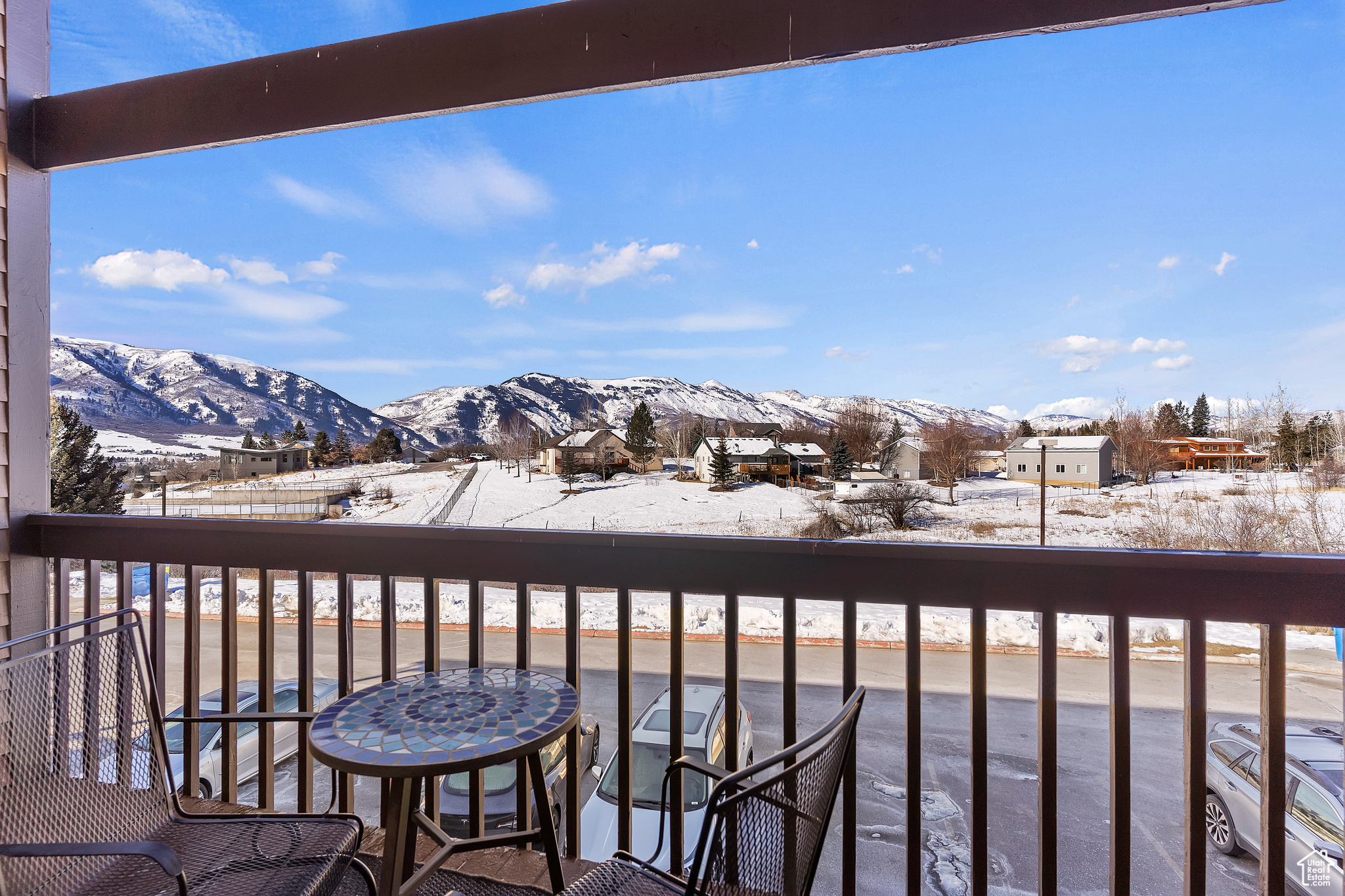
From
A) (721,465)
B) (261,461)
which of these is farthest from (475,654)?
(721,465)

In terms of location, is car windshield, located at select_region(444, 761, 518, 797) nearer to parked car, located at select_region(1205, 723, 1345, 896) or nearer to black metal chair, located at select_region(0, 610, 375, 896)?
black metal chair, located at select_region(0, 610, 375, 896)

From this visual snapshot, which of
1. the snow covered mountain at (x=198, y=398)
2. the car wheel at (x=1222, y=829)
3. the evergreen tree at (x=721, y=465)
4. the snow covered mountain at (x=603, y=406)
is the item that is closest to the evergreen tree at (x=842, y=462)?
the snow covered mountain at (x=603, y=406)

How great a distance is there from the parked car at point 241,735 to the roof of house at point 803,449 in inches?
157

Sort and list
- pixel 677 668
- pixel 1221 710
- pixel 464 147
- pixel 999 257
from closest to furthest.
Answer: pixel 677 668 → pixel 1221 710 → pixel 464 147 → pixel 999 257

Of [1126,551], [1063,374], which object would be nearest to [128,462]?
[1126,551]

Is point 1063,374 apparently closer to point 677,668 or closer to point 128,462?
point 677,668

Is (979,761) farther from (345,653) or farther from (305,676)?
(305,676)

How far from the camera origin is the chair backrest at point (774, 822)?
73cm

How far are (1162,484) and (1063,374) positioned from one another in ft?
6.48

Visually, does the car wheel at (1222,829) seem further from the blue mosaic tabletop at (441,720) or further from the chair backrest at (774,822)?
the blue mosaic tabletop at (441,720)

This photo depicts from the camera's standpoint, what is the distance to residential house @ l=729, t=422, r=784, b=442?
5258 mm

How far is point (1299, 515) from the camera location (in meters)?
4.49

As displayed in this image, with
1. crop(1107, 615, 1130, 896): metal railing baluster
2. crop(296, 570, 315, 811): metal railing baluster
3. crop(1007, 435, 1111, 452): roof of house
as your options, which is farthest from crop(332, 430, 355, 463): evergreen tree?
crop(1007, 435, 1111, 452): roof of house

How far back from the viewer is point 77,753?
4.36 ft
